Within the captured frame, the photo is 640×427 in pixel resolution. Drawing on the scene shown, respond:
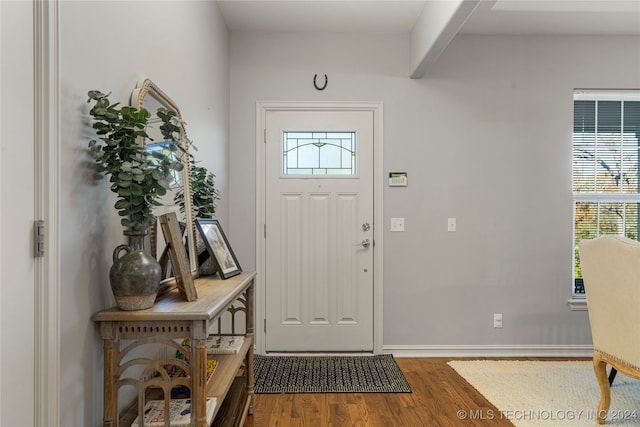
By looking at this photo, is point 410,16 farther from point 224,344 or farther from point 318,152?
point 224,344

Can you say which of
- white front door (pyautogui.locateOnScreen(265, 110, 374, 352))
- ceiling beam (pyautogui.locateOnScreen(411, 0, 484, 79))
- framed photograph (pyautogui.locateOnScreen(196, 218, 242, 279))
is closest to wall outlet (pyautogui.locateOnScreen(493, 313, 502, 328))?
white front door (pyautogui.locateOnScreen(265, 110, 374, 352))

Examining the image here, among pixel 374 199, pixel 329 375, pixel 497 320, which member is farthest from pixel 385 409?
pixel 374 199

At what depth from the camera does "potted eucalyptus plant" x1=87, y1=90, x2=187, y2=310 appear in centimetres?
128

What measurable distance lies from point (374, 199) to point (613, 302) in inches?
68.6

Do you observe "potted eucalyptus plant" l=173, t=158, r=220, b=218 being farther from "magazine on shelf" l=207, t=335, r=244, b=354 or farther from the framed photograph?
"magazine on shelf" l=207, t=335, r=244, b=354

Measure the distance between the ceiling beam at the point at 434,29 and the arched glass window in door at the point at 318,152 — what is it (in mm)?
738

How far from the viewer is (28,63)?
1.05 metres

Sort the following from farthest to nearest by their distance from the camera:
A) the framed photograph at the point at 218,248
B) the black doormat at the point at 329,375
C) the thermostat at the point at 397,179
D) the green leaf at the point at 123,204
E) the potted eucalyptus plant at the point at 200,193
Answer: the thermostat at the point at 397,179 < the black doormat at the point at 329,375 < the potted eucalyptus plant at the point at 200,193 < the framed photograph at the point at 218,248 < the green leaf at the point at 123,204

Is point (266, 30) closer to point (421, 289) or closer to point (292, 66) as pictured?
point (292, 66)

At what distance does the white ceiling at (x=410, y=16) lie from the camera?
3027 mm

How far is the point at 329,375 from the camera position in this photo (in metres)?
3.01

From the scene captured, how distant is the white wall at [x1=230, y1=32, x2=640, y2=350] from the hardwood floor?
0.82 metres

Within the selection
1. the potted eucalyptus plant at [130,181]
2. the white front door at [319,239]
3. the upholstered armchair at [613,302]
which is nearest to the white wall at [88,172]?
the potted eucalyptus plant at [130,181]

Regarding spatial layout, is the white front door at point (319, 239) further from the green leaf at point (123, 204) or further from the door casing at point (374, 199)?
the green leaf at point (123, 204)
